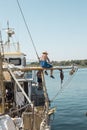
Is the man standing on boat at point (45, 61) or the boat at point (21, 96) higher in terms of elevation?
the man standing on boat at point (45, 61)

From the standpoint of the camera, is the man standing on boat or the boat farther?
the man standing on boat

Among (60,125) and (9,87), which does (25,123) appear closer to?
(9,87)

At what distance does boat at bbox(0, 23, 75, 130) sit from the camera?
701 inches

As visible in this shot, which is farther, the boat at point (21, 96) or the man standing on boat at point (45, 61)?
the man standing on boat at point (45, 61)

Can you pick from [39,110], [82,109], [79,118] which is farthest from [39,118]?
[82,109]

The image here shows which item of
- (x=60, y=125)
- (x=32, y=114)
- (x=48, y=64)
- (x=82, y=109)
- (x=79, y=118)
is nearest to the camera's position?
(x=32, y=114)

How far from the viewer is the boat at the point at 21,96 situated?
17.8m

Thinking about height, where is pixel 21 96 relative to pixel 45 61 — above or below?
below

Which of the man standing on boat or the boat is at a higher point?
the man standing on boat

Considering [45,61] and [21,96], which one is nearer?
[45,61]

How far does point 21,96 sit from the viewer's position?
82.2ft

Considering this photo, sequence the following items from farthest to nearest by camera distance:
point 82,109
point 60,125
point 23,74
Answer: point 82,109
point 60,125
point 23,74

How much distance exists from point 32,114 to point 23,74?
27.7 feet

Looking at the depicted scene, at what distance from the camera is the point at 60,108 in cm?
→ 4434
